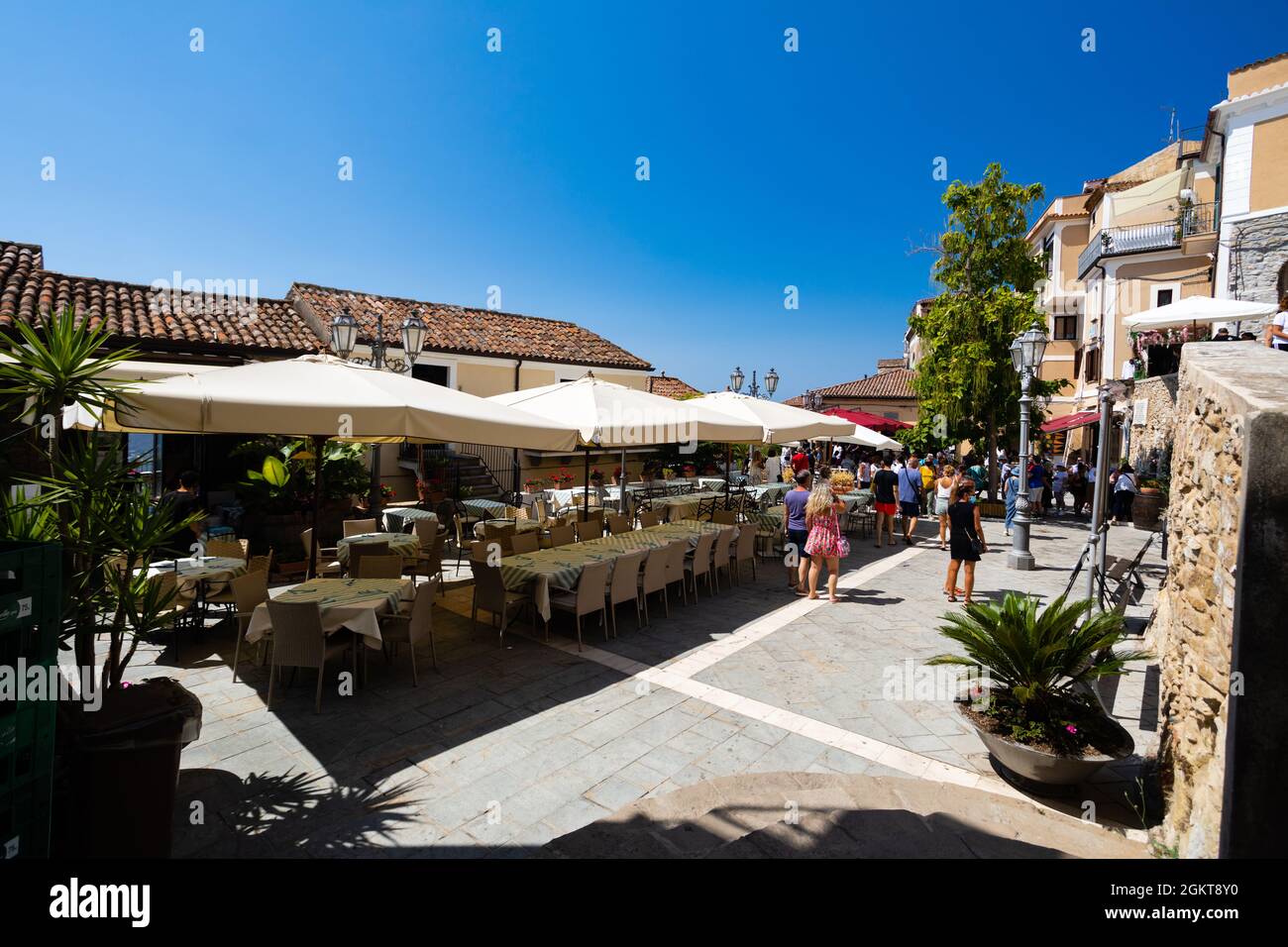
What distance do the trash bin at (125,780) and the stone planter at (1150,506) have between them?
14.4 m

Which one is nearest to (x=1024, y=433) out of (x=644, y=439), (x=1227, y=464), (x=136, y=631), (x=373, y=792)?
(x=644, y=439)

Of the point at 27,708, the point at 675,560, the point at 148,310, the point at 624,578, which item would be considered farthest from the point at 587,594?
the point at 148,310

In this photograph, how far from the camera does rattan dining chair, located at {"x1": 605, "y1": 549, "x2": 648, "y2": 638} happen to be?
6.65 meters

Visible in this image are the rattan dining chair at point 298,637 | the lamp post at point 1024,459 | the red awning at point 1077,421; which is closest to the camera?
the rattan dining chair at point 298,637

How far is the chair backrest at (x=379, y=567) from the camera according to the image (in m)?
6.17

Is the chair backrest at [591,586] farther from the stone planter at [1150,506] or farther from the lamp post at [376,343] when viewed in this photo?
the stone planter at [1150,506]

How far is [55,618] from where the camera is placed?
2.61 m

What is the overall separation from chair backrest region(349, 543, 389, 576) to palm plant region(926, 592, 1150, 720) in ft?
20.3

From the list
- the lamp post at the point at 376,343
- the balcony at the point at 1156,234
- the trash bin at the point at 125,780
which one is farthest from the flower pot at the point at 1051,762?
the balcony at the point at 1156,234

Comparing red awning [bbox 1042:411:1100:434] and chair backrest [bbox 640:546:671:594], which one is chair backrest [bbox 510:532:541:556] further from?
red awning [bbox 1042:411:1100:434]

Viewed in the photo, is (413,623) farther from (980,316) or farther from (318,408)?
(980,316)

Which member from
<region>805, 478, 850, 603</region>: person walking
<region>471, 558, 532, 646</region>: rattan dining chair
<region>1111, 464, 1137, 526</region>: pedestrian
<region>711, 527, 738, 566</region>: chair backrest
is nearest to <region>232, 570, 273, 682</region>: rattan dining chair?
<region>471, 558, 532, 646</region>: rattan dining chair

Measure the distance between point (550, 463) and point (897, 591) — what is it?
12.3 m

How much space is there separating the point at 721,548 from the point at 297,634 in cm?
549
